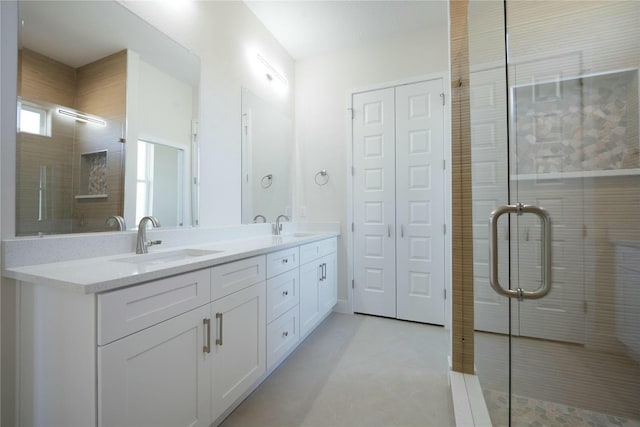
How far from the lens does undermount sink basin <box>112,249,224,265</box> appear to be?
137 cm

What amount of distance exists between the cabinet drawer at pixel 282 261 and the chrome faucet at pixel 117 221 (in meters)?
0.79

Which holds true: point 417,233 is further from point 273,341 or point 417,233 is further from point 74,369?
point 74,369

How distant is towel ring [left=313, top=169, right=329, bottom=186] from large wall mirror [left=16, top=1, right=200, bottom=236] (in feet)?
5.36

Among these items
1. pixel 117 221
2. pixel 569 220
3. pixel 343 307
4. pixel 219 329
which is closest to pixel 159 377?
pixel 219 329

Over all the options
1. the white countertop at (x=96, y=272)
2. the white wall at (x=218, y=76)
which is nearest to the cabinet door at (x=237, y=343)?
the white countertop at (x=96, y=272)

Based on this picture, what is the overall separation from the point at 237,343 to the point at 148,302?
602 millimetres

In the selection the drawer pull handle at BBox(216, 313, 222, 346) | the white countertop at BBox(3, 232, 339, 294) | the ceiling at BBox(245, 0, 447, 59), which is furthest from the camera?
the ceiling at BBox(245, 0, 447, 59)

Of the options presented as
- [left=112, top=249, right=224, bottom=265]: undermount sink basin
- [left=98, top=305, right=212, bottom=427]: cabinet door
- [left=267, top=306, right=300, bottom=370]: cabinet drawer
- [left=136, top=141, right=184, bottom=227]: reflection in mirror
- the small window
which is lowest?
[left=267, top=306, right=300, bottom=370]: cabinet drawer

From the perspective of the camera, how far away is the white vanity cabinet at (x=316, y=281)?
2.25 m

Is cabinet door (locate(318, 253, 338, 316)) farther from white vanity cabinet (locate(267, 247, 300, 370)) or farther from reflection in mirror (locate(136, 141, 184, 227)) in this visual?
reflection in mirror (locate(136, 141, 184, 227))

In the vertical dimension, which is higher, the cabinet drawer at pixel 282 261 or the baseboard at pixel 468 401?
the cabinet drawer at pixel 282 261

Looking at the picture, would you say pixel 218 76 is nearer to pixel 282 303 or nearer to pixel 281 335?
pixel 282 303

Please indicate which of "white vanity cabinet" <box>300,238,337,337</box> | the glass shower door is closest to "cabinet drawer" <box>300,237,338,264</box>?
"white vanity cabinet" <box>300,238,337,337</box>

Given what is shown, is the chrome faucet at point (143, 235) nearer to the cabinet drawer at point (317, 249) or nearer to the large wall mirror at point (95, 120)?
the large wall mirror at point (95, 120)
